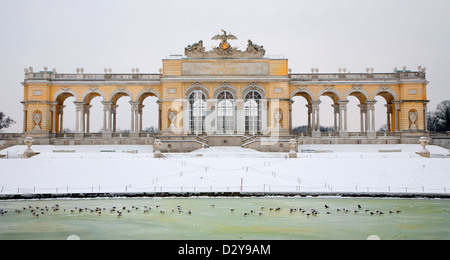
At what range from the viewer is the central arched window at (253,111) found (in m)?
49.1

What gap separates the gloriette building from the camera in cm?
4862

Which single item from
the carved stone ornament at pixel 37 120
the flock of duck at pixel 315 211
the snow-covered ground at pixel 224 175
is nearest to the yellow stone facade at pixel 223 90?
the carved stone ornament at pixel 37 120

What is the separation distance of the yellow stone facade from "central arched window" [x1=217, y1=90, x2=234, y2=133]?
0.38 feet

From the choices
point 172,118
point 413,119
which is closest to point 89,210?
point 172,118

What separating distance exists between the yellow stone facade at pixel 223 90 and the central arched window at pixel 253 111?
0.38ft

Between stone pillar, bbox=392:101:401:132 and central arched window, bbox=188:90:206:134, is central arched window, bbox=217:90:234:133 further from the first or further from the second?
stone pillar, bbox=392:101:401:132

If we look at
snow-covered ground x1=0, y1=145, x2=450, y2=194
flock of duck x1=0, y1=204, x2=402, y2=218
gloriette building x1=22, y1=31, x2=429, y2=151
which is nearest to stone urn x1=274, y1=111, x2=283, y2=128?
gloriette building x1=22, y1=31, x2=429, y2=151

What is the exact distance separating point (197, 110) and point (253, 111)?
6.43 metres

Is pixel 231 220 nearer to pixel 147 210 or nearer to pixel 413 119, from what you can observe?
pixel 147 210

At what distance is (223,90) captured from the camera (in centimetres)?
4912
